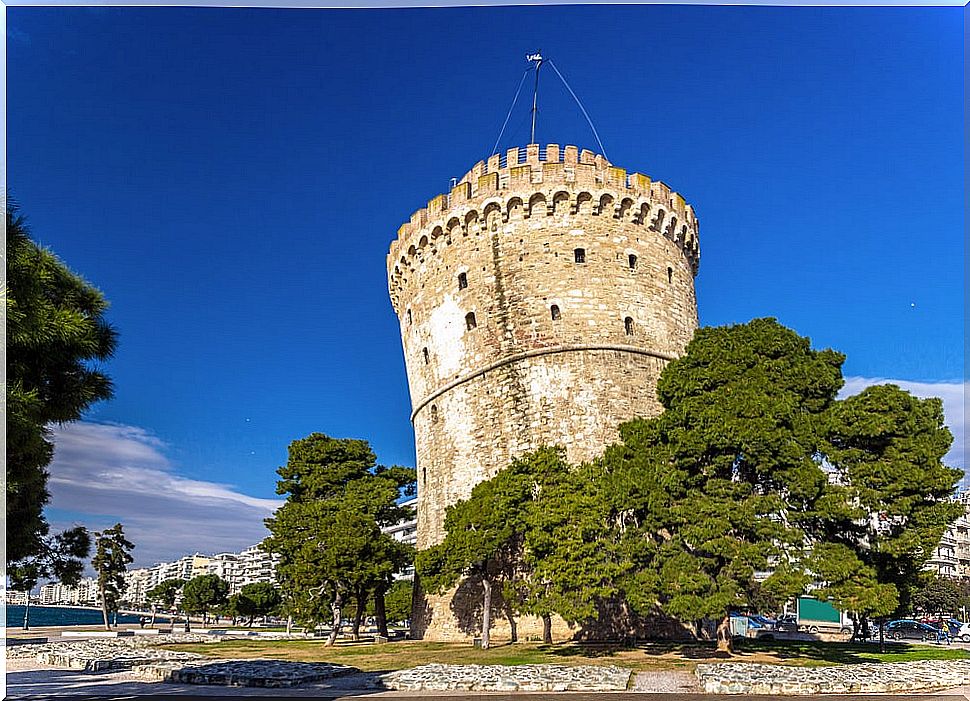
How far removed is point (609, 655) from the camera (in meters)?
13.1

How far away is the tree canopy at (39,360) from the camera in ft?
18.7

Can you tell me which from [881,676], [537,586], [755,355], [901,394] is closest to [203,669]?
[537,586]

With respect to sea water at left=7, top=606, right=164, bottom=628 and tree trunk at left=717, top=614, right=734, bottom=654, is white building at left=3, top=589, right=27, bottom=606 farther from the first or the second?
sea water at left=7, top=606, right=164, bottom=628

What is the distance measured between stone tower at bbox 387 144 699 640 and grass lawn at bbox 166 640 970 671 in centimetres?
297

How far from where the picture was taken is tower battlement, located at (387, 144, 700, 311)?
1852 cm

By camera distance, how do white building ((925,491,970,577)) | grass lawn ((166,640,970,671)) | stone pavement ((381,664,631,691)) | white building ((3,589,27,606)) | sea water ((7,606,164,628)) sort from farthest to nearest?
sea water ((7,606,164,628)) → white building ((925,491,970,577)) → grass lawn ((166,640,970,671)) → stone pavement ((381,664,631,691)) → white building ((3,589,27,606))

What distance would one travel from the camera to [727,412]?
13102mm

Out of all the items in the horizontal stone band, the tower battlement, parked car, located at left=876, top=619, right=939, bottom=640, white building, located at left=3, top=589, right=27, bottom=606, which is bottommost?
parked car, located at left=876, top=619, right=939, bottom=640

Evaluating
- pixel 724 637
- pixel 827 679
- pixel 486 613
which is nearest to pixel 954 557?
pixel 724 637

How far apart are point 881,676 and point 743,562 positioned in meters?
2.80

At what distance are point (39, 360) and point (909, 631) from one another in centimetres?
3073

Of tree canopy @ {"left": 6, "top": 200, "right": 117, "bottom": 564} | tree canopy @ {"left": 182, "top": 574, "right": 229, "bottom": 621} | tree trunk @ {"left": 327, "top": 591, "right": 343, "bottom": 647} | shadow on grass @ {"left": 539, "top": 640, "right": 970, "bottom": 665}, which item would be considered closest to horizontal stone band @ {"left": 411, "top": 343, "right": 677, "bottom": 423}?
tree trunk @ {"left": 327, "top": 591, "right": 343, "bottom": 647}

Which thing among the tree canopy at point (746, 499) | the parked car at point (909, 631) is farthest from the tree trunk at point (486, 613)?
the parked car at point (909, 631)

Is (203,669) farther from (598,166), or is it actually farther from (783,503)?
(598,166)
